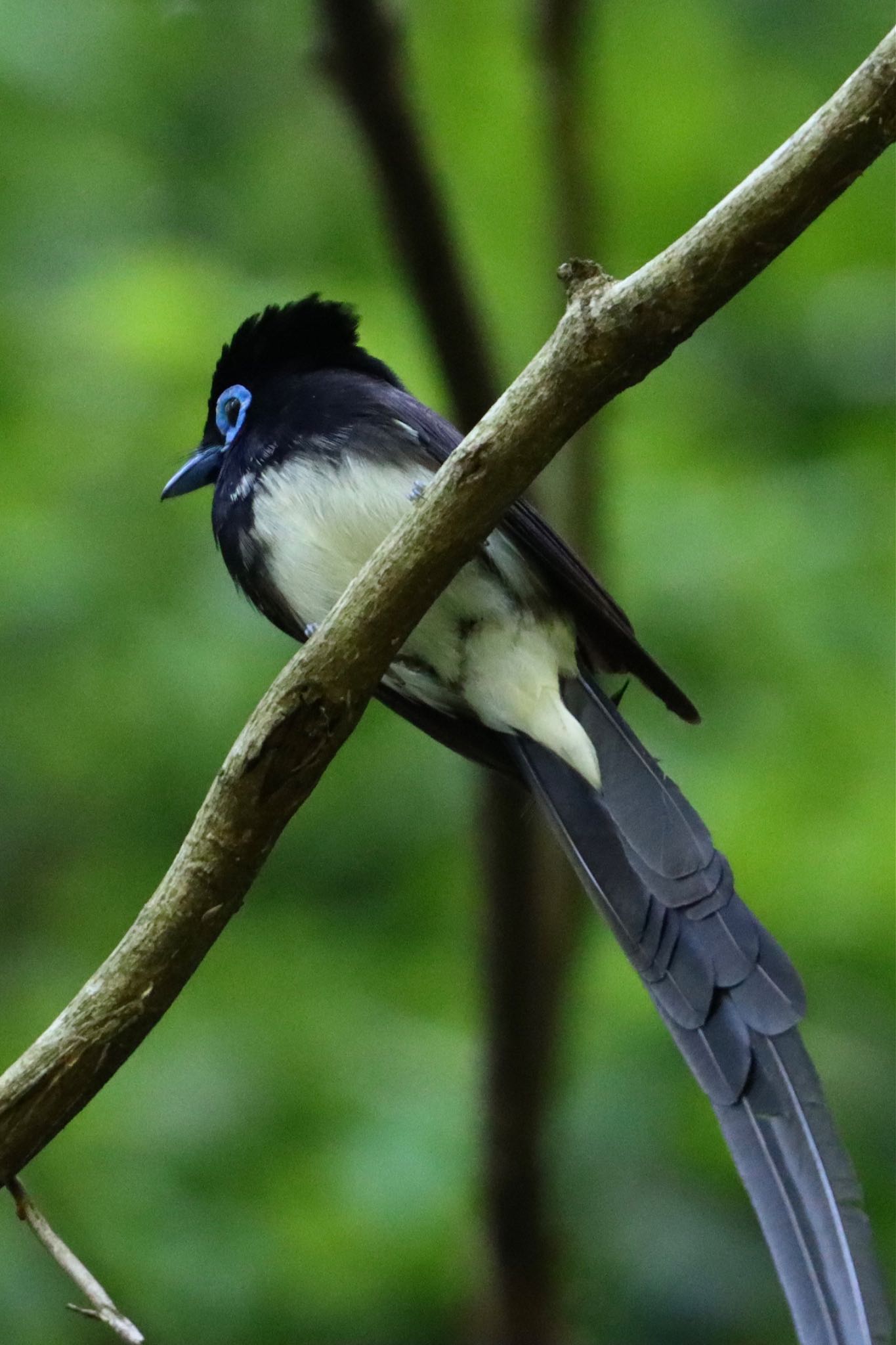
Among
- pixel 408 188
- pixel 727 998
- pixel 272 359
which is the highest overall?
pixel 408 188

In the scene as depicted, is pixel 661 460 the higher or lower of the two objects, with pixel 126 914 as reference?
higher

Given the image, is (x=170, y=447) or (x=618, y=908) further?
(x=170, y=447)

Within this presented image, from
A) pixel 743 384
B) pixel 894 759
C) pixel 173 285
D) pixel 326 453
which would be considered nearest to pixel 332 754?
pixel 326 453

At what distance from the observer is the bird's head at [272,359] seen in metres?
3.42

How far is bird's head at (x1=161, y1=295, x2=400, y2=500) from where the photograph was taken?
3418 millimetres

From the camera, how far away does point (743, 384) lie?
4602 mm

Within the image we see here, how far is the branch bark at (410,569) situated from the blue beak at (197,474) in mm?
1361

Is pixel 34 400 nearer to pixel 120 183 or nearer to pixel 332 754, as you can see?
pixel 120 183

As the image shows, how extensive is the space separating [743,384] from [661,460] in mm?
435

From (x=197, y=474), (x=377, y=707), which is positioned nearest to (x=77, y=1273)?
(x=197, y=474)

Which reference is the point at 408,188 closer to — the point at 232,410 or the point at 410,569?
the point at 232,410

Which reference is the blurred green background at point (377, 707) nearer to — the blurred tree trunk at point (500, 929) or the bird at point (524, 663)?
the blurred tree trunk at point (500, 929)

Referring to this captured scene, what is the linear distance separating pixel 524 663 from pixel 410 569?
979 mm

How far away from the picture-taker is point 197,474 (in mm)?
3467
